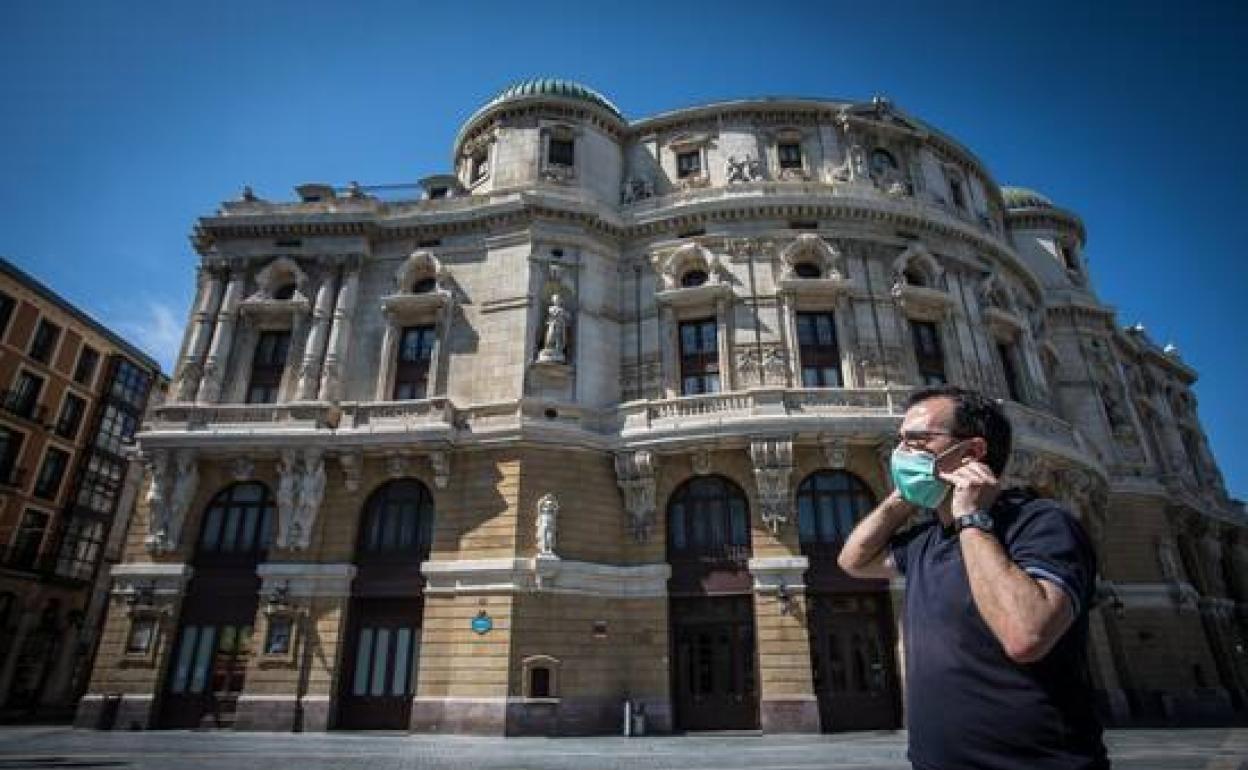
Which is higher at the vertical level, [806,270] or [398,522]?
[806,270]

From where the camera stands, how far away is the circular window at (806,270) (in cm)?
2636

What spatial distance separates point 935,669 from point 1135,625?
33.6 meters

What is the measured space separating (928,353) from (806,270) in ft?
18.8

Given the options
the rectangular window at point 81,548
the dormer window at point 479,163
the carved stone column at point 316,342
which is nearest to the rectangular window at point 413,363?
the carved stone column at point 316,342

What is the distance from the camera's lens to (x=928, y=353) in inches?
1013

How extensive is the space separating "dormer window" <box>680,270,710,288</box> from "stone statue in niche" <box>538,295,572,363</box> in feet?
16.7

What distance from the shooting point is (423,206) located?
28.0m

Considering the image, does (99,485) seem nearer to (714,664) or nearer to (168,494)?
(168,494)

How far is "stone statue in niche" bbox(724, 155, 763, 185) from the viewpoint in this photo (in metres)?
28.3

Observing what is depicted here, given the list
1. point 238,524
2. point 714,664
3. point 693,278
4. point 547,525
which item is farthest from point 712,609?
point 238,524

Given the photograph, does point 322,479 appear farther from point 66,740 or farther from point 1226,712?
point 1226,712

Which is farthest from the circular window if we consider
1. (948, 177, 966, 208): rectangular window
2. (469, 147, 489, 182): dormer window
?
(469, 147, 489, 182): dormer window

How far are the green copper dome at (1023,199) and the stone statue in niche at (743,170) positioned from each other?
2030cm

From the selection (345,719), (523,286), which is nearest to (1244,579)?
(523,286)
